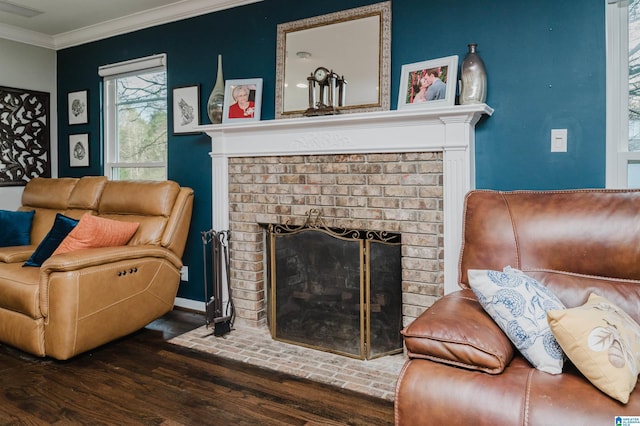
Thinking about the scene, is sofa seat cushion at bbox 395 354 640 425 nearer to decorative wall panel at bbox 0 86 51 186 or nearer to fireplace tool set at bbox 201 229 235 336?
fireplace tool set at bbox 201 229 235 336

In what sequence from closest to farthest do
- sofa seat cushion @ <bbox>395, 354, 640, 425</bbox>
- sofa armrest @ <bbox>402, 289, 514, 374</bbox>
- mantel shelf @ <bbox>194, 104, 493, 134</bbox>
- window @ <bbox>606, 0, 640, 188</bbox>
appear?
sofa seat cushion @ <bbox>395, 354, 640, 425</bbox>, sofa armrest @ <bbox>402, 289, 514, 374</bbox>, window @ <bbox>606, 0, 640, 188</bbox>, mantel shelf @ <bbox>194, 104, 493, 134</bbox>

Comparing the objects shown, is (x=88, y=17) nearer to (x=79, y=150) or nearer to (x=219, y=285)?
(x=79, y=150)

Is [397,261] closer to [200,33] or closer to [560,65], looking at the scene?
[560,65]

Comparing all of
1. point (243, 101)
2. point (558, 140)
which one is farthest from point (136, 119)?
point (558, 140)

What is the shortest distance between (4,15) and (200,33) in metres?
1.72

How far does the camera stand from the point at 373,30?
274cm

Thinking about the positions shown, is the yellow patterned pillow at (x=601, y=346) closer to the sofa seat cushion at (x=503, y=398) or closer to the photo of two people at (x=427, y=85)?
the sofa seat cushion at (x=503, y=398)

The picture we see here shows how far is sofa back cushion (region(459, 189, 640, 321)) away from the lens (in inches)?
66.8

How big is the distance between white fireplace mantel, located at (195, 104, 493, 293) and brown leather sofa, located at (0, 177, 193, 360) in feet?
2.35

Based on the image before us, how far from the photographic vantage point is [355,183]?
273 centimetres

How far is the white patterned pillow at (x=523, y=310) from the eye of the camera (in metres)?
1.39

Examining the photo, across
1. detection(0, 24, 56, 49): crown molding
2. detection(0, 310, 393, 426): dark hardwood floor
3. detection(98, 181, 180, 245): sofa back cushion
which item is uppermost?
detection(0, 24, 56, 49): crown molding

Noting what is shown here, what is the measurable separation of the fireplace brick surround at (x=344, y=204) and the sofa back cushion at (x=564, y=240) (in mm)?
529

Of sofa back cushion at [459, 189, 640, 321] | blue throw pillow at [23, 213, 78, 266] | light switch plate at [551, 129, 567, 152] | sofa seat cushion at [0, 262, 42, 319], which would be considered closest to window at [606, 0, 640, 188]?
light switch plate at [551, 129, 567, 152]
